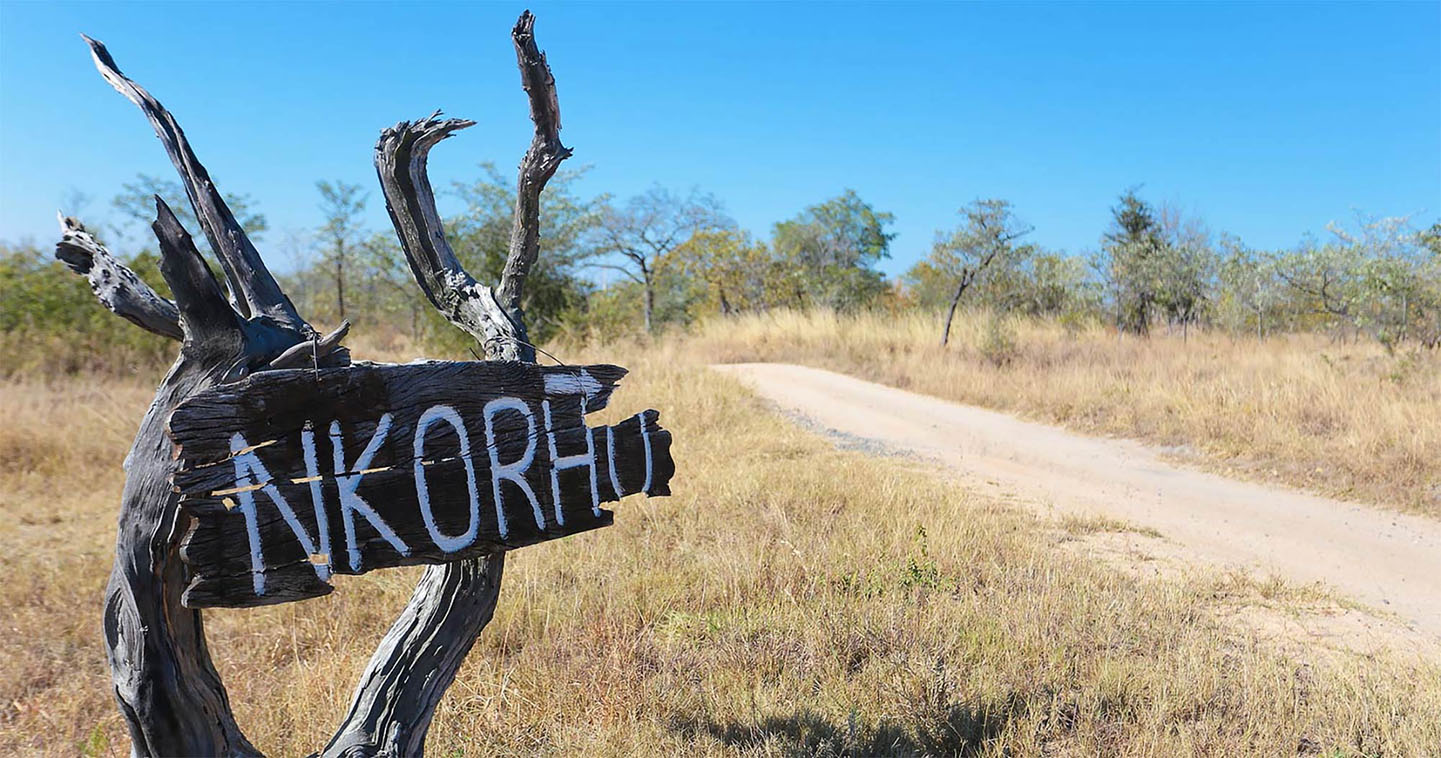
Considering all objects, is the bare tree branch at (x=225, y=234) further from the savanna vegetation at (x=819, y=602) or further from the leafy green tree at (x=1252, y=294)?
the leafy green tree at (x=1252, y=294)

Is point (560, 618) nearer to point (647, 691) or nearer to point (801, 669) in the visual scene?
point (647, 691)

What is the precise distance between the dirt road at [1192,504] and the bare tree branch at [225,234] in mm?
5142

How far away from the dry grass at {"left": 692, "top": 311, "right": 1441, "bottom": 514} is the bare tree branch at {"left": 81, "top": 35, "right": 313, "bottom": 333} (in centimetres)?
740

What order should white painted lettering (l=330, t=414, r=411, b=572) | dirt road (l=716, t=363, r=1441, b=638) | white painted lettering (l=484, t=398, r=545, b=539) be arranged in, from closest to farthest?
white painted lettering (l=330, t=414, r=411, b=572) → white painted lettering (l=484, t=398, r=545, b=539) → dirt road (l=716, t=363, r=1441, b=638)

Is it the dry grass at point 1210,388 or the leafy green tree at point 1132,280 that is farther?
the leafy green tree at point 1132,280

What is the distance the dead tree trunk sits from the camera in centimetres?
159

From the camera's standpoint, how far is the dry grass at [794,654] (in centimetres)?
278

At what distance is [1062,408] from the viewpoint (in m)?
9.76

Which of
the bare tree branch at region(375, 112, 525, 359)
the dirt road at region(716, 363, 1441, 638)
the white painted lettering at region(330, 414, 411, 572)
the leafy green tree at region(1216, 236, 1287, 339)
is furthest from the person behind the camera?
the leafy green tree at region(1216, 236, 1287, 339)

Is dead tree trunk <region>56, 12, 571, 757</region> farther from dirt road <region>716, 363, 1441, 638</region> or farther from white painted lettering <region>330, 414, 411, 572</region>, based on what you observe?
dirt road <region>716, 363, 1441, 638</region>

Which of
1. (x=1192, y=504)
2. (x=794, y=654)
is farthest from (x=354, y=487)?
(x=1192, y=504)

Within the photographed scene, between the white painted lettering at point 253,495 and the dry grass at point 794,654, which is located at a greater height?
the white painted lettering at point 253,495

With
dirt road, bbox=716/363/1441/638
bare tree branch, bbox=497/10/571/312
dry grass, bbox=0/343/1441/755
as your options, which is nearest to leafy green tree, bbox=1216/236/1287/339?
dirt road, bbox=716/363/1441/638

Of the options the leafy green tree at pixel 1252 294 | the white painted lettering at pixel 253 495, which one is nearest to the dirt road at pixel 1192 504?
the white painted lettering at pixel 253 495
